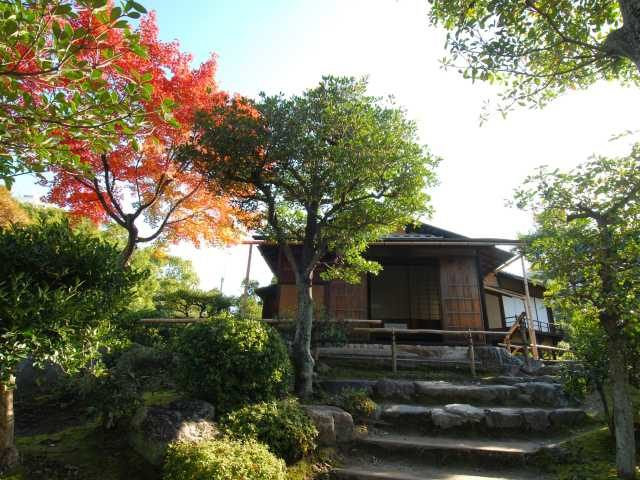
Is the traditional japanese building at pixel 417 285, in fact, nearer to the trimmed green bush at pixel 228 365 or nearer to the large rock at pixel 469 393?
the large rock at pixel 469 393

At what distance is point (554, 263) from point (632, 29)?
2.54 metres

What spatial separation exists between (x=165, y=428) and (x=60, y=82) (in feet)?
12.4

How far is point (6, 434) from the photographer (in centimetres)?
388

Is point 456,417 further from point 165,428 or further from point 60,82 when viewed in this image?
point 60,82

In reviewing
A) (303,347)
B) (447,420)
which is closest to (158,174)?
(303,347)

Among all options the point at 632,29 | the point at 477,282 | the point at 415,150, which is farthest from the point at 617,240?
the point at 477,282

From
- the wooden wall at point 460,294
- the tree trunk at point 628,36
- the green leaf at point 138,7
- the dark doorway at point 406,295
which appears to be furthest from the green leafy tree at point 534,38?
the dark doorway at point 406,295

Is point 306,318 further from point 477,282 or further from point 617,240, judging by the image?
point 477,282

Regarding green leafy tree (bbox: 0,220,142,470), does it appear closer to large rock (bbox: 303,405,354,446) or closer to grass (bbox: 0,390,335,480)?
grass (bbox: 0,390,335,480)

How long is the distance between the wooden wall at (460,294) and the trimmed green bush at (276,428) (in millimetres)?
8092

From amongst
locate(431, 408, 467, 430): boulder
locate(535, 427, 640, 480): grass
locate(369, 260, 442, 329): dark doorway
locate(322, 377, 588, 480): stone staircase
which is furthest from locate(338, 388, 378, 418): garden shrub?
locate(369, 260, 442, 329): dark doorway

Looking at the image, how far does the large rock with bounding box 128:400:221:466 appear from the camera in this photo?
4.21m

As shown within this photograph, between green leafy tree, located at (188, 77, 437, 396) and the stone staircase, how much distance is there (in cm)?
182

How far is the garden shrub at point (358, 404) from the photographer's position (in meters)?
6.72
